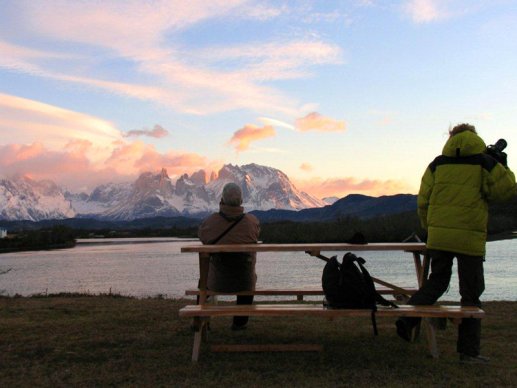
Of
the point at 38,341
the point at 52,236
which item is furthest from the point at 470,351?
the point at 52,236

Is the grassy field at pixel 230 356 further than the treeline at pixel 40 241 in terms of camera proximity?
No

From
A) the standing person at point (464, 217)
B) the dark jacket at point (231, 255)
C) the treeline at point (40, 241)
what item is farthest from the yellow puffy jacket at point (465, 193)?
the treeline at point (40, 241)

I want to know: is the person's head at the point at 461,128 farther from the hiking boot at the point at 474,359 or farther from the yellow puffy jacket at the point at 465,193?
the hiking boot at the point at 474,359

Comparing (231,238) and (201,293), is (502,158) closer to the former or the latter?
(231,238)

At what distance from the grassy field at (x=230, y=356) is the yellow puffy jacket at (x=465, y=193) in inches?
48.9

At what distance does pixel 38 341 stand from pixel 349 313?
388 centimetres

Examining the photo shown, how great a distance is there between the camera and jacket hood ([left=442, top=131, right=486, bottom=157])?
19.8 ft

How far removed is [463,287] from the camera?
6016 millimetres

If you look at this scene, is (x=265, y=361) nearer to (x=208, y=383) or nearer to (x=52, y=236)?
(x=208, y=383)

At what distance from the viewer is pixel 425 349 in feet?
21.6

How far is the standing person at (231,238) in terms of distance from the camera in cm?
720

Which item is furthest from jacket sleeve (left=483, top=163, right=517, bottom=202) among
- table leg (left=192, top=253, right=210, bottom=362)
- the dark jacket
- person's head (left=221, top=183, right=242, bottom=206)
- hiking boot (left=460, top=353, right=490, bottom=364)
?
table leg (left=192, top=253, right=210, bottom=362)

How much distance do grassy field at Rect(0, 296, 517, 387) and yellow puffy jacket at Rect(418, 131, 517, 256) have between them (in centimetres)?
124

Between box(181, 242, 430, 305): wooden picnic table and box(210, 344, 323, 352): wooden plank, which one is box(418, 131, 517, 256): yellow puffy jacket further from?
box(210, 344, 323, 352): wooden plank
